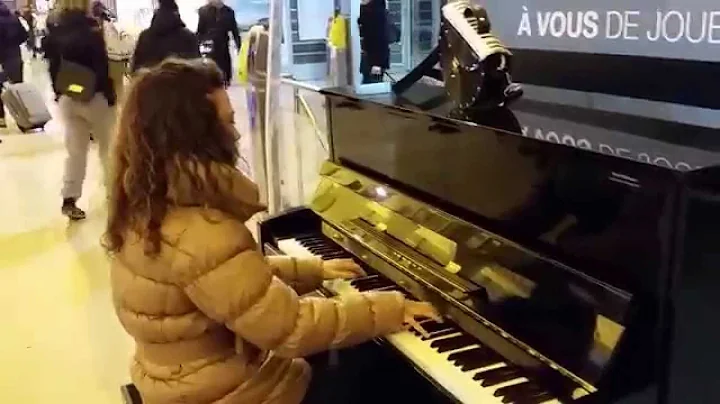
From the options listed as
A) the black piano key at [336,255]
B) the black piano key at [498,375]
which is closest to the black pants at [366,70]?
the black piano key at [336,255]

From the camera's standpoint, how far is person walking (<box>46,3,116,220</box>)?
495cm

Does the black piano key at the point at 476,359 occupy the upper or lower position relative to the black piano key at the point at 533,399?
lower

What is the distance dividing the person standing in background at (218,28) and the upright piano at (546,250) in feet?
24.1

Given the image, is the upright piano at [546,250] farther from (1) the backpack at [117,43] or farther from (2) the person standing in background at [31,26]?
(2) the person standing in background at [31,26]

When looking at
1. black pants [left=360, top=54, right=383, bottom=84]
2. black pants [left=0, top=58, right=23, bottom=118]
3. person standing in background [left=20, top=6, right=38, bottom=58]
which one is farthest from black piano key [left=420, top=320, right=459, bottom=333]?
person standing in background [left=20, top=6, right=38, bottom=58]

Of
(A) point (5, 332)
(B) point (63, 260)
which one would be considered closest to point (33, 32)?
(B) point (63, 260)

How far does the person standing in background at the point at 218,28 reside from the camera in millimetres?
9211

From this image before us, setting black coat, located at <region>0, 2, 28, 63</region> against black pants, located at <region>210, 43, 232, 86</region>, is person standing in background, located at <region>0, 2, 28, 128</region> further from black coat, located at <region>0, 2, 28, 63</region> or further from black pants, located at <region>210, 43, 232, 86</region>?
black pants, located at <region>210, 43, 232, 86</region>

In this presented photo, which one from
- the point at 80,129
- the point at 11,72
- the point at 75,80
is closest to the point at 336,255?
the point at 75,80

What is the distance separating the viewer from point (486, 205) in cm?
176

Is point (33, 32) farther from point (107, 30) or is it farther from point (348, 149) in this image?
point (348, 149)

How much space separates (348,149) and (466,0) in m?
0.64

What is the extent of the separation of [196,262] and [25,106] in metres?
8.05

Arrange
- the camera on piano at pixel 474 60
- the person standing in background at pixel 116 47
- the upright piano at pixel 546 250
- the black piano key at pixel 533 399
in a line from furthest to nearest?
the person standing in background at pixel 116 47 → the camera on piano at pixel 474 60 → the black piano key at pixel 533 399 → the upright piano at pixel 546 250
